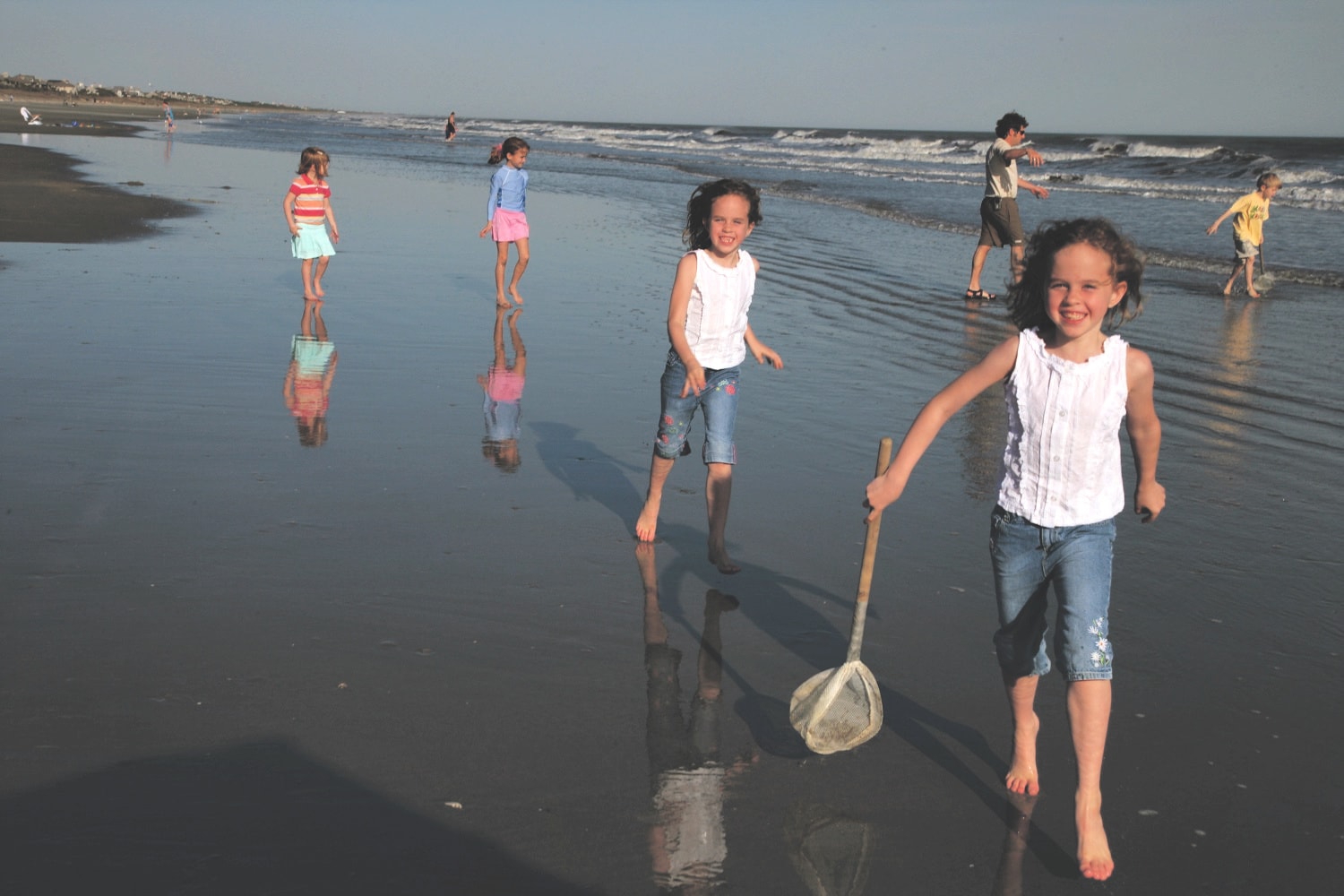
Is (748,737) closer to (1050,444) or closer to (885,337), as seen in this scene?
(1050,444)

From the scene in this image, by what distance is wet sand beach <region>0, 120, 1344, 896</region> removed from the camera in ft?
9.44

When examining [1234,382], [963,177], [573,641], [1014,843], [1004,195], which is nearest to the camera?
[1014,843]

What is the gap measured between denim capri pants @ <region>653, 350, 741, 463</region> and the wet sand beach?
43cm

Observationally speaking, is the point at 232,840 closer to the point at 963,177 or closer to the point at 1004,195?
the point at 1004,195

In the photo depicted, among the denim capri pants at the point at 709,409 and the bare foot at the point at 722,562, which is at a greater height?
the denim capri pants at the point at 709,409

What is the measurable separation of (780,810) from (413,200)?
746 inches

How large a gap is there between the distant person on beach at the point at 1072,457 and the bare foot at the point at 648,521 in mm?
2003

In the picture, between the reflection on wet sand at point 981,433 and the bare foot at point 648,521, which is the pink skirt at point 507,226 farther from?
the bare foot at point 648,521

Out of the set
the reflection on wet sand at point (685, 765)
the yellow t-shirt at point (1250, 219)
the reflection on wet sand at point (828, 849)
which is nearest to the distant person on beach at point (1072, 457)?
the reflection on wet sand at point (828, 849)

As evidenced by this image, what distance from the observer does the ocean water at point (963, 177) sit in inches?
766

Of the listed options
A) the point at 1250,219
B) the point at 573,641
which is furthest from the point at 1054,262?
the point at 1250,219

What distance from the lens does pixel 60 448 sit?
5598mm

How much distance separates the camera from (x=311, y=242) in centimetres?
1044

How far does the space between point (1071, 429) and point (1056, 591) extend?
1.38 ft
